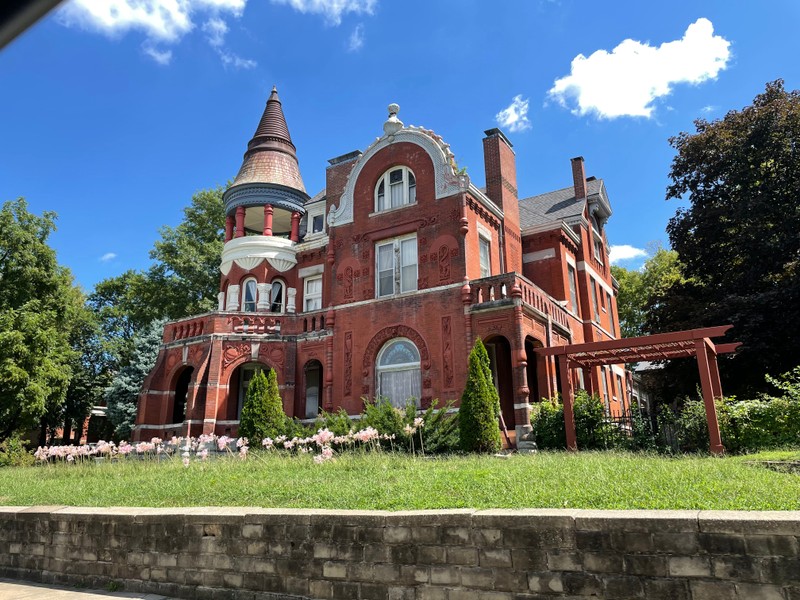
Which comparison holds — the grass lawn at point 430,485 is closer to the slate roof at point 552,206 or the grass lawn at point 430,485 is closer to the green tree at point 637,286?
the slate roof at point 552,206

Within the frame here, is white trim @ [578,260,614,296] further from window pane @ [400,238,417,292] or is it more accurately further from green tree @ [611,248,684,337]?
green tree @ [611,248,684,337]

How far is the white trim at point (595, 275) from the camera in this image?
1025 inches

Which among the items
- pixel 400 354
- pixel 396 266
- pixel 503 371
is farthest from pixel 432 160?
pixel 503 371

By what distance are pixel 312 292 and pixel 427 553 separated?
21733 mm

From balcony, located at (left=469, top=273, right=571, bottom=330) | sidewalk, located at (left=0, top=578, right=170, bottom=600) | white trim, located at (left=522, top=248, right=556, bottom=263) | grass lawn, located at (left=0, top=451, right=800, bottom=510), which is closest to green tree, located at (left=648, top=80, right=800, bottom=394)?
white trim, located at (left=522, top=248, right=556, bottom=263)

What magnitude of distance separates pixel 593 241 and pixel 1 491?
24.9 m

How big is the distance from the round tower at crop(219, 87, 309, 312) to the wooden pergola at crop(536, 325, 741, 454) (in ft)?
49.4

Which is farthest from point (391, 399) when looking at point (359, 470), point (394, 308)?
point (359, 470)

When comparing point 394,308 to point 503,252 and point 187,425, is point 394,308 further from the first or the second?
point 187,425

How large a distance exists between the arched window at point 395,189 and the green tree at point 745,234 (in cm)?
1246

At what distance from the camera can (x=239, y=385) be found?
78.3ft

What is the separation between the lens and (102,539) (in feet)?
26.6

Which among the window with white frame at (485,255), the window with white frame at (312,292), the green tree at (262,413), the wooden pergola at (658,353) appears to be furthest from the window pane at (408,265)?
the wooden pergola at (658,353)

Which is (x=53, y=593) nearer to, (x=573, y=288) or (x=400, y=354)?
(x=400, y=354)
